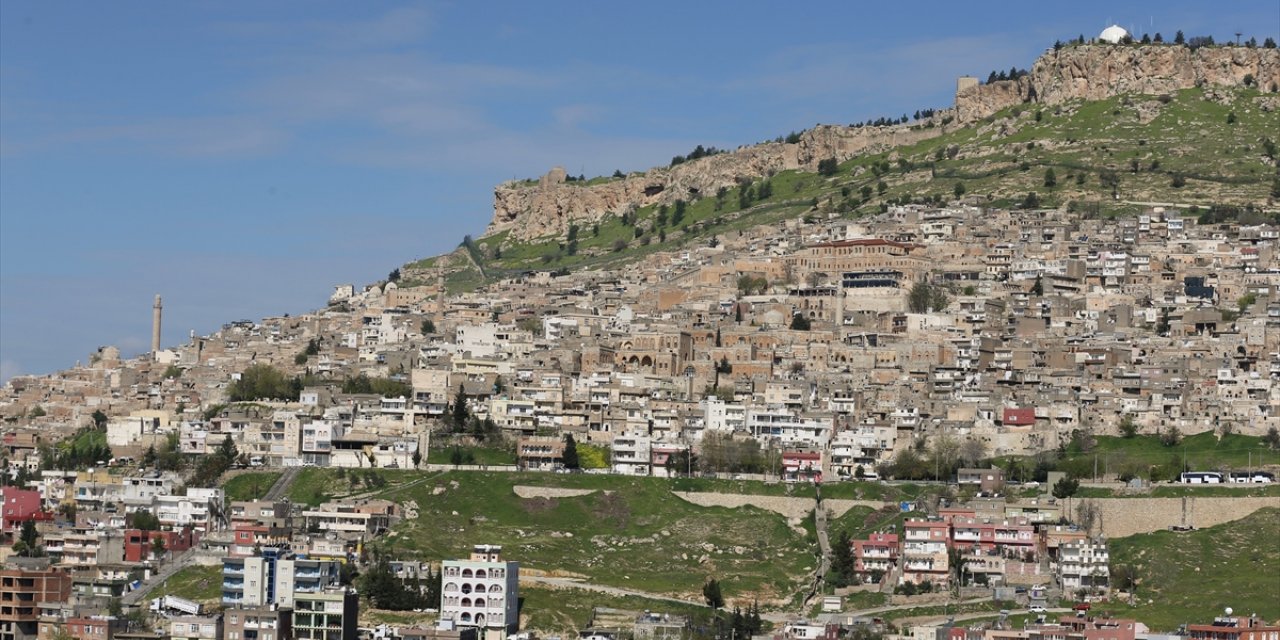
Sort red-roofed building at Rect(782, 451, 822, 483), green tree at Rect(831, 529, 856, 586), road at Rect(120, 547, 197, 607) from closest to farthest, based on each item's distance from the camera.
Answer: road at Rect(120, 547, 197, 607) → green tree at Rect(831, 529, 856, 586) → red-roofed building at Rect(782, 451, 822, 483)

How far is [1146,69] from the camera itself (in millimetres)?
153375

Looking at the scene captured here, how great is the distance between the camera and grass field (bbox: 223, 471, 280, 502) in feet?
308

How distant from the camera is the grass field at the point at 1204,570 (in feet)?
262

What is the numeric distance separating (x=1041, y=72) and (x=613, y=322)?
158ft

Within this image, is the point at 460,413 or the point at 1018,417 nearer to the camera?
the point at 1018,417

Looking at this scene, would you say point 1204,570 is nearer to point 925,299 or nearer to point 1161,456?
point 1161,456

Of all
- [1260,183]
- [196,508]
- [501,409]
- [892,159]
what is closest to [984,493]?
[501,409]

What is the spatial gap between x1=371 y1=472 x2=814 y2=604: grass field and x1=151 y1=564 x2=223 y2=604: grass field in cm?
579

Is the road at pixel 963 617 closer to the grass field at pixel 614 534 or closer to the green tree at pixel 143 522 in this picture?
the grass field at pixel 614 534

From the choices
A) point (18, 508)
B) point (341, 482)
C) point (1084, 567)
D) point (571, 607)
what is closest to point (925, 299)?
point (341, 482)

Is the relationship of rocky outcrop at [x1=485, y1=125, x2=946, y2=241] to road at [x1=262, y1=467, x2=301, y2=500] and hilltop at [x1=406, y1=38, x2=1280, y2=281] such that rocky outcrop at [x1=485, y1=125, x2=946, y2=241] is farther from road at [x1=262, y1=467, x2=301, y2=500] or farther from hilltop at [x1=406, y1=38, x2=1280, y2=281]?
road at [x1=262, y1=467, x2=301, y2=500]

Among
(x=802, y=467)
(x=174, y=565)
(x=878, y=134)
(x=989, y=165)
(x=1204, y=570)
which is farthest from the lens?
(x=878, y=134)

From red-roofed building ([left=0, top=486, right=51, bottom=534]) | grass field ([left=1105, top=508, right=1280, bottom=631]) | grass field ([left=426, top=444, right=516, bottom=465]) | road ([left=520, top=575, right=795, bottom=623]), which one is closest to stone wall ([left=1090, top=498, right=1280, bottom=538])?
grass field ([left=1105, top=508, right=1280, bottom=631])

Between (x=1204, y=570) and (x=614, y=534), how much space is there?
63.4 feet
